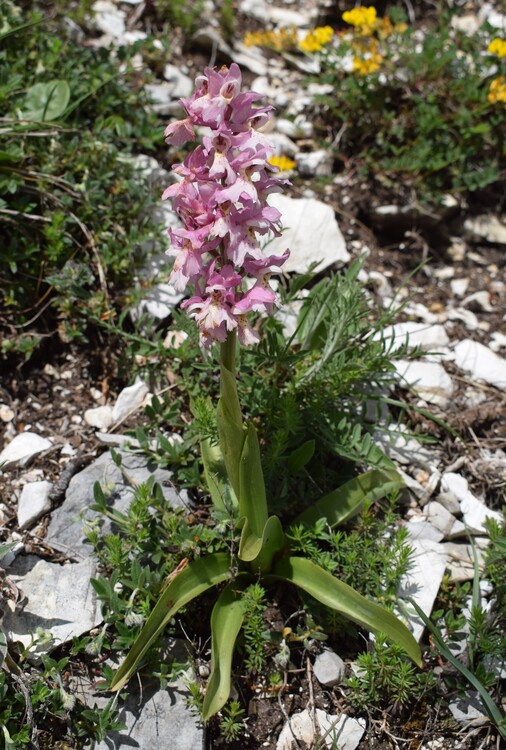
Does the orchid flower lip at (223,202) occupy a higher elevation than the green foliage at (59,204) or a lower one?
higher

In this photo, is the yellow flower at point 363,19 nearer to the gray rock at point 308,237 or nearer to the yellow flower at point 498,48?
the yellow flower at point 498,48

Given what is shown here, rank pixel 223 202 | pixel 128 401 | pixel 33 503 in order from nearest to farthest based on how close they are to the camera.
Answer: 1. pixel 223 202
2. pixel 33 503
3. pixel 128 401

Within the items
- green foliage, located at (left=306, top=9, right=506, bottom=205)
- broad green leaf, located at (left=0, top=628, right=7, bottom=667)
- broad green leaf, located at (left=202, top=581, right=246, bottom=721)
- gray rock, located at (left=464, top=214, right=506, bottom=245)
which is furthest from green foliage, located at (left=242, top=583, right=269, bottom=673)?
gray rock, located at (left=464, top=214, right=506, bottom=245)

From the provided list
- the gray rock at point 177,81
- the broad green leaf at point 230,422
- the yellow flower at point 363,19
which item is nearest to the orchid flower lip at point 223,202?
the broad green leaf at point 230,422

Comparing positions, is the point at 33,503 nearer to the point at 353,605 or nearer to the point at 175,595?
the point at 175,595

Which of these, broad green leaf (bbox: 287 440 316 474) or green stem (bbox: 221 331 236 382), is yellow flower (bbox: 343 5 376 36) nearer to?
broad green leaf (bbox: 287 440 316 474)

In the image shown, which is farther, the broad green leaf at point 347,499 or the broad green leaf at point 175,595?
the broad green leaf at point 347,499

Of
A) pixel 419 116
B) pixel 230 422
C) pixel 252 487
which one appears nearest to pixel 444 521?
pixel 252 487
